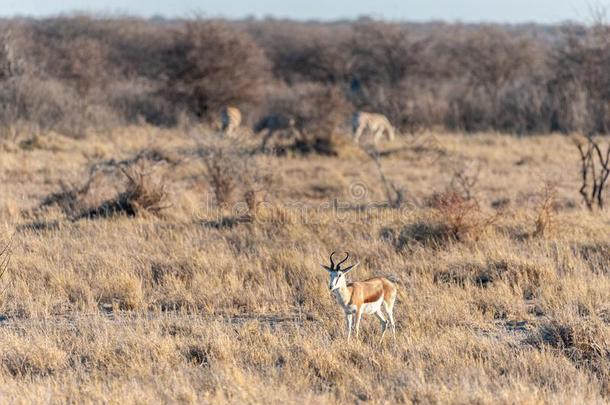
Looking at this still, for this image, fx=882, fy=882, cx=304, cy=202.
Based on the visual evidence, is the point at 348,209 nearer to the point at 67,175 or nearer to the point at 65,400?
the point at 67,175

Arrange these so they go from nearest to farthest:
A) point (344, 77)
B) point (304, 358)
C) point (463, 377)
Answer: point (463, 377) < point (304, 358) < point (344, 77)

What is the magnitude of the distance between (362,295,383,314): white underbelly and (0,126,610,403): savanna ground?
0.23 metres

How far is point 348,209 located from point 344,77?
86.2ft

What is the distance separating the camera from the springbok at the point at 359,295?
643 centimetres

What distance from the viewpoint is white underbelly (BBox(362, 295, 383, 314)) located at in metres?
6.63

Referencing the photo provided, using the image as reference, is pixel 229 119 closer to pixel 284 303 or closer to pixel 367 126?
pixel 367 126

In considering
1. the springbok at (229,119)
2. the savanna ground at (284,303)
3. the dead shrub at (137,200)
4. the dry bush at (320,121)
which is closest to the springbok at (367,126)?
the dry bush at (320,121)

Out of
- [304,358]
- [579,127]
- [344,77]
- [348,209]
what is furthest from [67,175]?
[344,77]

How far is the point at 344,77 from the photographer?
3828 cm

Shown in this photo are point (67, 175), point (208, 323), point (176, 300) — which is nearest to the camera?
point (208, 323)

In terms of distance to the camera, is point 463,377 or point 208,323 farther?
point 208,323

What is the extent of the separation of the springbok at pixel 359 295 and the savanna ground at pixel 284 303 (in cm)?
22

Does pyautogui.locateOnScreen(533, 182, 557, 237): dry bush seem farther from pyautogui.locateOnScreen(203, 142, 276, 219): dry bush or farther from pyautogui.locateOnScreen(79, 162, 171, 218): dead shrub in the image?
pyautogui.locateOnScreen(79, 162, 171, 218): dead shrub

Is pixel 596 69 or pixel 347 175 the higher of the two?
pixel 596 69
